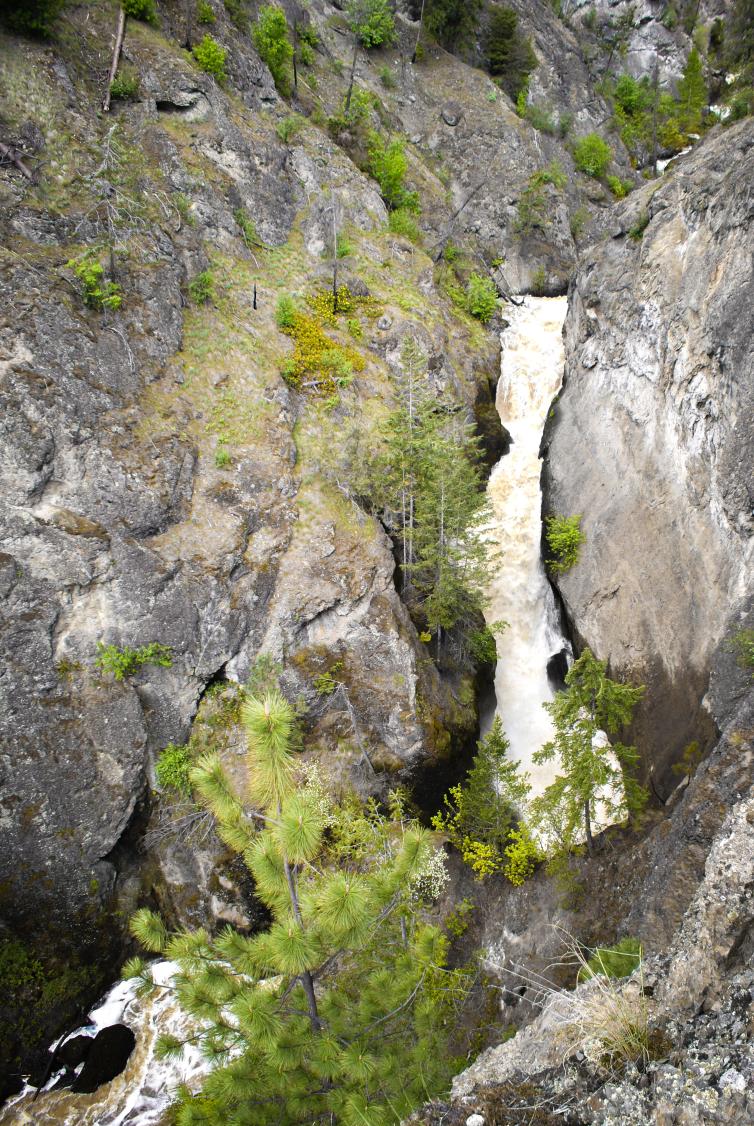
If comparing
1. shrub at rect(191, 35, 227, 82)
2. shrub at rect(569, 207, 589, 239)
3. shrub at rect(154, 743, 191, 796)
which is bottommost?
shrub at rect(154, 743, 191, 796)

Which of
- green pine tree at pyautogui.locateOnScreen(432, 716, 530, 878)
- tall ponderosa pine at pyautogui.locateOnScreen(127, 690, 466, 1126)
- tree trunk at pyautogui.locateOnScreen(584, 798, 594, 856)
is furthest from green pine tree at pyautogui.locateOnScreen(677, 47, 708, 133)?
tall ponderosa pine at pyautogui.locateOnScreen(127, 690, 466, 1126)

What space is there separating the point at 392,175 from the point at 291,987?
3668 centimetres

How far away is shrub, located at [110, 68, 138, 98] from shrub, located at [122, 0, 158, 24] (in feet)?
11.5

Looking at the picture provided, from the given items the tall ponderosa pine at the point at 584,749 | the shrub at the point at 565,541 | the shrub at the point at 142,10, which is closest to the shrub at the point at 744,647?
the tall ponderosa pine at the point at 584,749

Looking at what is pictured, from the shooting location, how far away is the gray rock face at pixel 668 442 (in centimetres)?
1470

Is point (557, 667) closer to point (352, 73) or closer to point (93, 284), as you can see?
point (93, 284)

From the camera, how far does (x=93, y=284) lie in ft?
56.3

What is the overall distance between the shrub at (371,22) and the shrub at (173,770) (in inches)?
1858

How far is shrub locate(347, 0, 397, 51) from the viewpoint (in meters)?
37.1

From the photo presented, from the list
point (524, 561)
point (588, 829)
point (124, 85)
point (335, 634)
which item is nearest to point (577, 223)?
point (524, 561)

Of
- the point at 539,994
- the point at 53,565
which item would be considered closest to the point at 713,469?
the point at 539,994

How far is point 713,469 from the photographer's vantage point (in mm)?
15500

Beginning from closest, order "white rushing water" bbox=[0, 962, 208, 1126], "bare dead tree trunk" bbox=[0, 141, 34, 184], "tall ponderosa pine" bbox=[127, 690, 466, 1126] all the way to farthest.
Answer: "tall ponderosa pine" bbox=[127, 690, 466, 1126]
"white rushing water" bbox=[0, 962, 208, 1126]
"bare dead tree trunk" bbox=[0, 141, 34, 184]

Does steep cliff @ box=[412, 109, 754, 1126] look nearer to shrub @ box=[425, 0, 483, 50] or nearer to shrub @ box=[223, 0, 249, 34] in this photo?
shrub @ box=[223, 0, 249, 34]
